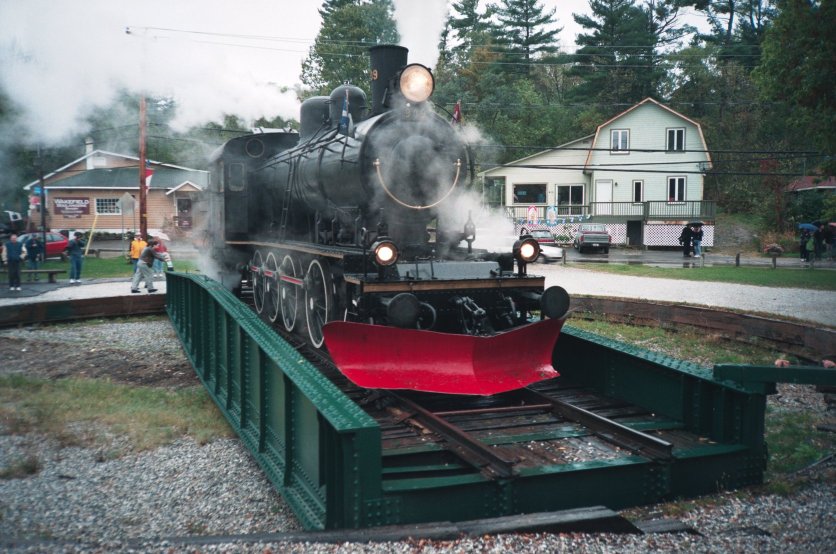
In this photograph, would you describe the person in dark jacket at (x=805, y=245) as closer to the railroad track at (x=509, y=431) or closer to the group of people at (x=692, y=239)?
the group of people at (x=692, y=239)

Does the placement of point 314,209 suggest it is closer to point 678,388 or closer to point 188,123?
point 678,388

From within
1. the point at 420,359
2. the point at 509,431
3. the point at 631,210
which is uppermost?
the point at 631,210

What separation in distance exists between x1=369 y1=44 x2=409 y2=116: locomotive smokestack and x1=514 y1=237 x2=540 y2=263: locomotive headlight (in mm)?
2369

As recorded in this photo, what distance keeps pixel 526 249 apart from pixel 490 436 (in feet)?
7.91

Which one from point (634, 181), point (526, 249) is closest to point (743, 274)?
point (634, 181)

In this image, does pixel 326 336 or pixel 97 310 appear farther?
pixel 97 310

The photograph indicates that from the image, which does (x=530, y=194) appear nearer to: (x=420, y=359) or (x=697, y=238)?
(x=697, y=238)

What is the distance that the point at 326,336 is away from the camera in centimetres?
582

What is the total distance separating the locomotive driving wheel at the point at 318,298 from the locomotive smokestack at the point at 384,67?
6.69ft

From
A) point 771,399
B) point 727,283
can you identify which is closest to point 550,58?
point 727,283

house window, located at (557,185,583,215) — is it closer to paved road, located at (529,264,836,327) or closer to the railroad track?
paved road, located at (529,264,836,327)

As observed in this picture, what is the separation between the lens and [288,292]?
988cm

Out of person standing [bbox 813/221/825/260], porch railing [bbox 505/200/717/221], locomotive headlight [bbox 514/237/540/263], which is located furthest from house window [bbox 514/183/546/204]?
locomotive headlight [bbox 514/237/540/263]

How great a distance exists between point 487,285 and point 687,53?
45621 mm
